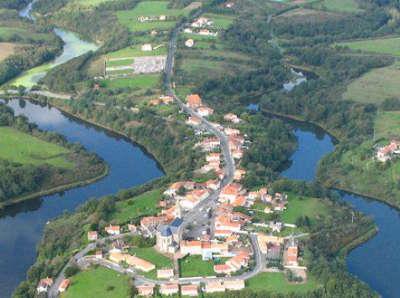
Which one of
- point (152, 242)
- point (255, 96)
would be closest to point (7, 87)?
point (255, 96)

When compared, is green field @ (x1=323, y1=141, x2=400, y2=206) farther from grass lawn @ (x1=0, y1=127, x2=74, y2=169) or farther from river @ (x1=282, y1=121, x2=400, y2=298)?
grass lawn @ (x1=0, y1=127, x2=74, y2=169)

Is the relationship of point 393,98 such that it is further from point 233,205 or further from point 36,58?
point 36,58

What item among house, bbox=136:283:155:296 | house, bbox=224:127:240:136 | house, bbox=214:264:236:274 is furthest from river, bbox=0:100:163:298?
house, bbox=214:264:236:274

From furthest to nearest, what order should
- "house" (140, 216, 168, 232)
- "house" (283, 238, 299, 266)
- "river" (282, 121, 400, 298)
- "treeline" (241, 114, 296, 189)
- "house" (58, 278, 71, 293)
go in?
"treeline" (241, 114, 296, 189), "house" (140, 216, 168, 232), "river" (282, 121, 400, 298), "house" (283, 238, 299, 266), "house" (58, 278, 71, 293)

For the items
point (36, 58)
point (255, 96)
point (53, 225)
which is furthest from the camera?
point (36, 58)

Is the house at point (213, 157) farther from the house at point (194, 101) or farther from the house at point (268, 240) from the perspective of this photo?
the house at point (194, 101)

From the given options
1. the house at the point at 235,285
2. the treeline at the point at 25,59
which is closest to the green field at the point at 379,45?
the treeline at the point at 25,59
